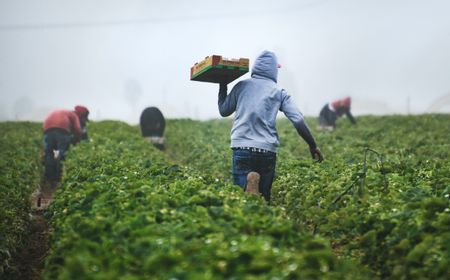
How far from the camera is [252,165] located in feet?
21.0

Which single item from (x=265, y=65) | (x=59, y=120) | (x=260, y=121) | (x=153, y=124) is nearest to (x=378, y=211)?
(x=260, y=121)

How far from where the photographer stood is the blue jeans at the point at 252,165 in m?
6.34

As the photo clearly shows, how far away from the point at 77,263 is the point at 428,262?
8.96 feet

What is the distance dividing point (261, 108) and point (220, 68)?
760mm

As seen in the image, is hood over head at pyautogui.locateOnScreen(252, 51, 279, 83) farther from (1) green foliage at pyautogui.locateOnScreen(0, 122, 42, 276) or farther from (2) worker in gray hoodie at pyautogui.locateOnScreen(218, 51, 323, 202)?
(1) green foliage at pyautogui.locateOnScreen(0, 122, 42, 276)

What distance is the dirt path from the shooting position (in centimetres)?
612

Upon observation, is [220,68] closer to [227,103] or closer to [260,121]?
[227,103]

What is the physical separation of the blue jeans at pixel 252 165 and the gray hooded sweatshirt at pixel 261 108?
0.11 meters

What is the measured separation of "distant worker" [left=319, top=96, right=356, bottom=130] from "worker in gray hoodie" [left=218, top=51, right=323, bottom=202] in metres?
15.7

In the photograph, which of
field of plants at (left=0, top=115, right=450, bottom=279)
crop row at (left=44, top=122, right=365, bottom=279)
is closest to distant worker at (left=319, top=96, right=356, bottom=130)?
field of plants at (left=0, top=115, right=450, bottom=279)

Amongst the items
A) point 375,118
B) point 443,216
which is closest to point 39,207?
point 443,216

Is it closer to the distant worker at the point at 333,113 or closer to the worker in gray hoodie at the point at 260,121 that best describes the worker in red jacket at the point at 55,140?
the worker in gray hoodie at the point at 260,121

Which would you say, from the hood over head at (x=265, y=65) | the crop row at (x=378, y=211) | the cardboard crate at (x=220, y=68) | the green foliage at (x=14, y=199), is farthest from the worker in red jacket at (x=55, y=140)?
the hood over head at (x=265, y=65)

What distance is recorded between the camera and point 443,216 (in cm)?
432
